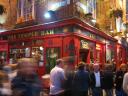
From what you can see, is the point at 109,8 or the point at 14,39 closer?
the point at 14,39

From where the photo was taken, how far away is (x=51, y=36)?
51.6ft

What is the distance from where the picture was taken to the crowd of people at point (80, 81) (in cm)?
784

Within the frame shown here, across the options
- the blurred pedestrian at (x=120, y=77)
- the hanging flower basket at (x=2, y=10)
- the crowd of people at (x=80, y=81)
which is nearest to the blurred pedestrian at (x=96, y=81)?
the crowd of people at (x=80, y=81)

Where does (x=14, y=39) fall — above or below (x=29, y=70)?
above

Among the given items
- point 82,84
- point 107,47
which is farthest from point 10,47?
point 82,84

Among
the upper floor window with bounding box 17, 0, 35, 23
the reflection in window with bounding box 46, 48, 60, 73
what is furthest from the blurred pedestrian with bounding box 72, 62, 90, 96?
the upper floor window with bounding box 17, 0, 35, 23

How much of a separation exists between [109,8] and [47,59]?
8.38 m

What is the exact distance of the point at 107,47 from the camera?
22078mm

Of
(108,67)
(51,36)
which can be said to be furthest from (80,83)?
(51,36)

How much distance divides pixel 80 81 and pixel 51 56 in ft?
23.8

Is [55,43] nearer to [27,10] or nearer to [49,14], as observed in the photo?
[49,14]

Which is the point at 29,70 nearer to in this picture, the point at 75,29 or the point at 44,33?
the point at 75,29

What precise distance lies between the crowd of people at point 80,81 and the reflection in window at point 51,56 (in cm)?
452

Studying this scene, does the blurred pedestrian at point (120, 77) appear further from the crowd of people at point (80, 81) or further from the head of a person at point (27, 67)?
the head of a person at point (27, 67)
